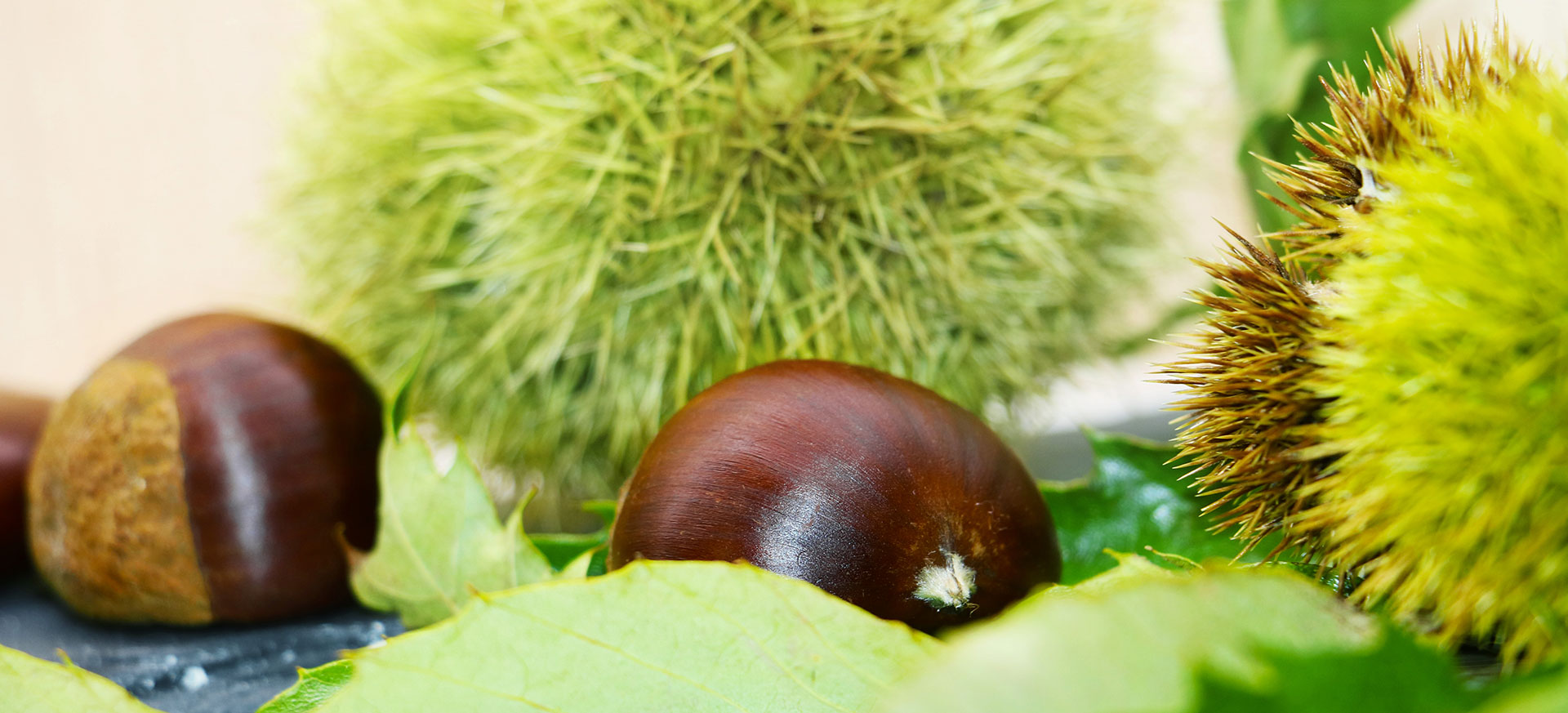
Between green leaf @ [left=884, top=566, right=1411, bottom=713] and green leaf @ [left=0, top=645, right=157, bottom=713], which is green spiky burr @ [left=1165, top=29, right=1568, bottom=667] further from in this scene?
green leaf @ [left=0, top=645, right=157, bottom=713]

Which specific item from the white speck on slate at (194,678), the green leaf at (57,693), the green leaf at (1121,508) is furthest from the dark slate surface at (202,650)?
the green leaf at (1121,508)

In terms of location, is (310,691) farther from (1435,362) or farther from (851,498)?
(1435,362)

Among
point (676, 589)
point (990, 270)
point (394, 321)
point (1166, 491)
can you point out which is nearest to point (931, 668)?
point (676, 589)

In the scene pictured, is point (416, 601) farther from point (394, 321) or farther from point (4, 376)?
point (4, 376)

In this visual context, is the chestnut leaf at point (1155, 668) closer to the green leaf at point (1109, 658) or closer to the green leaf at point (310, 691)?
the green leaf at point (1109, 658)

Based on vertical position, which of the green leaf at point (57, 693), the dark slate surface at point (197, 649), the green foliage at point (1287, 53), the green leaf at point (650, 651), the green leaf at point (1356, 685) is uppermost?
the green foliage at point (1287, 53)

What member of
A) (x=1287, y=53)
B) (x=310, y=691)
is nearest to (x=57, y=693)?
(x=310, y=691)
